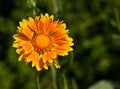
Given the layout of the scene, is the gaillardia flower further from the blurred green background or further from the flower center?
the blurred green background

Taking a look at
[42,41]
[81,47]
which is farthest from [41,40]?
[81,47]

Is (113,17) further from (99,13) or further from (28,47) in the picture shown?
(28,47)

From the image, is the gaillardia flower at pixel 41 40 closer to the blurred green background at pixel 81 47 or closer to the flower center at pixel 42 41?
the flower center at pixel 42 41

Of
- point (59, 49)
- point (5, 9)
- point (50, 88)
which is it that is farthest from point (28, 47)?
point (5, 9)

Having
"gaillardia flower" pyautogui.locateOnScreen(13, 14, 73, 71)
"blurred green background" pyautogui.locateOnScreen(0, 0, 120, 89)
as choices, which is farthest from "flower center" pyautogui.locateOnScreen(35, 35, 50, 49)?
"blurred green background" pyautogui.locateOnScreen(0, 0, 120, 89)

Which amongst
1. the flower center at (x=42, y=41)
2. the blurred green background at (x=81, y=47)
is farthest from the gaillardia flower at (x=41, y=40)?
the blurred green background at (x=81, y=47)

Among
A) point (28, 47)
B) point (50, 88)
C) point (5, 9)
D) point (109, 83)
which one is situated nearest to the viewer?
point (28, 47)
